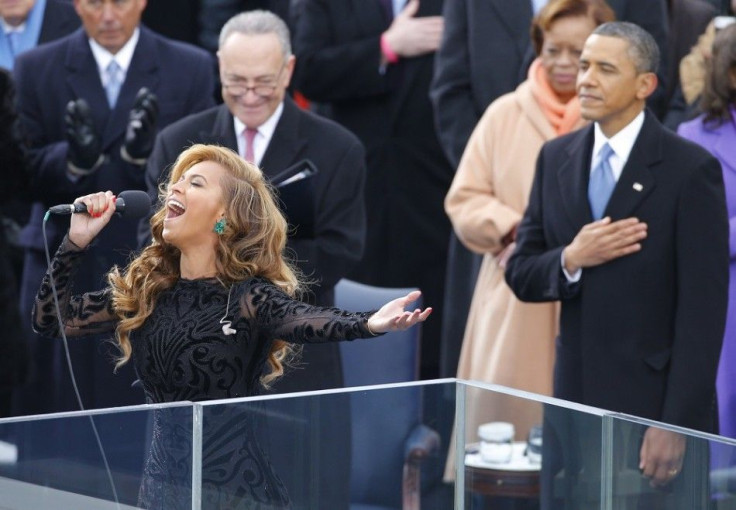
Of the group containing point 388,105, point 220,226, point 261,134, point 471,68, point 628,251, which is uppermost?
point 471,68

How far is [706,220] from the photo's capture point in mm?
4668

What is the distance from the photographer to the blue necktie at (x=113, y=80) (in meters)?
6.10

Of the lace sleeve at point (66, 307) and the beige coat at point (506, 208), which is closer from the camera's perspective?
the lace sleeve at point (66, 307)

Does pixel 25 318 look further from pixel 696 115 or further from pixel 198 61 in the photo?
pixel 696 115

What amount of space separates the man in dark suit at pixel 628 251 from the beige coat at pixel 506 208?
0.62 m

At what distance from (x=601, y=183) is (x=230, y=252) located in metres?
1.50

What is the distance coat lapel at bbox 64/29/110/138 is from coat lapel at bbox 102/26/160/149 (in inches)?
1.9

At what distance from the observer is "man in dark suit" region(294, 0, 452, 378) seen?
648cm

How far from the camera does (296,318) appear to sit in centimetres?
365

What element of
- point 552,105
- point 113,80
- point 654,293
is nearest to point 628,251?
point 654,293

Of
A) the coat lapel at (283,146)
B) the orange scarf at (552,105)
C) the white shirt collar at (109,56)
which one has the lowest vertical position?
the coat lapel at (283,146)

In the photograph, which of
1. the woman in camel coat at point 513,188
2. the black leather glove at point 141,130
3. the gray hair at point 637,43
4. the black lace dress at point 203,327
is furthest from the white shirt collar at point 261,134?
the black lace dress at point 203,327

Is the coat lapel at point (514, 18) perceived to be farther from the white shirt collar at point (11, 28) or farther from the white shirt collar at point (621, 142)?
the white shirt collar at point (11, 28)

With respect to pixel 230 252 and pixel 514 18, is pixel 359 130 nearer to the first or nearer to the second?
pixel 514 18
